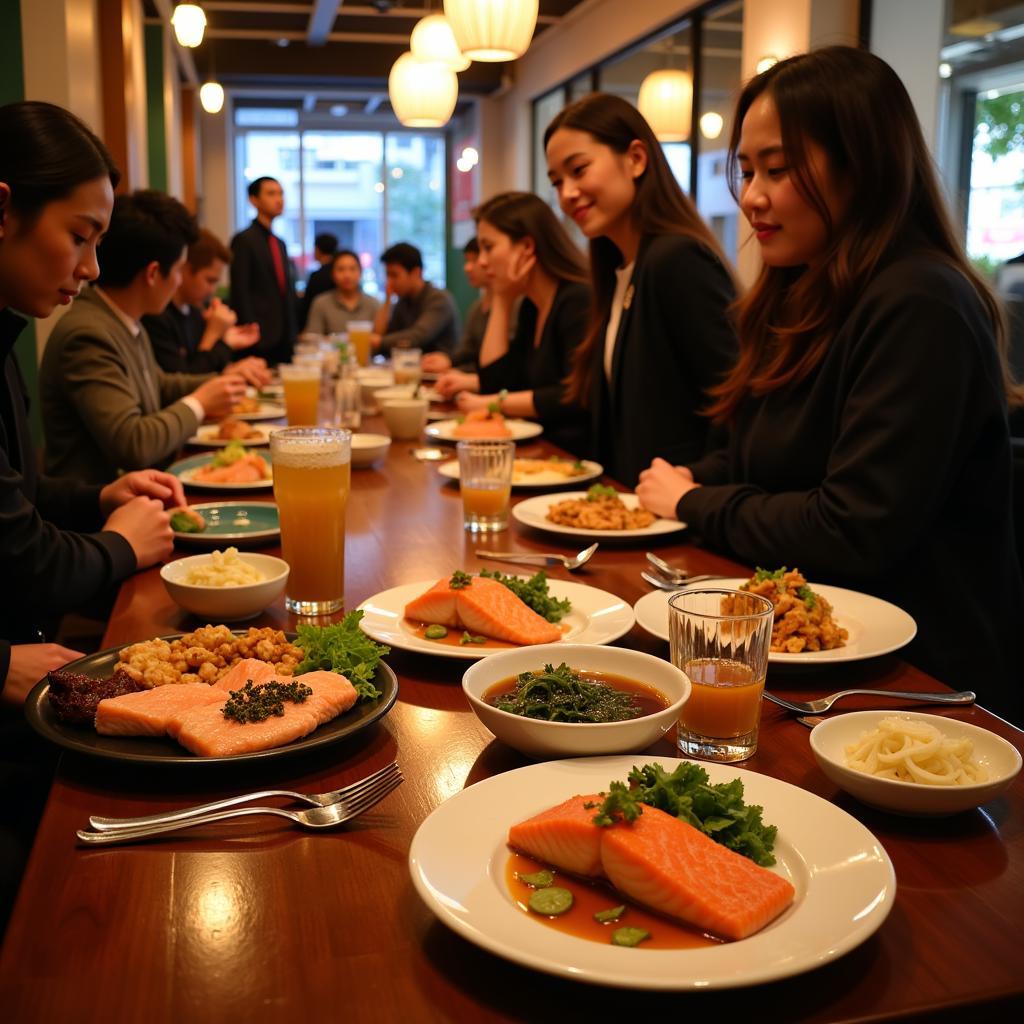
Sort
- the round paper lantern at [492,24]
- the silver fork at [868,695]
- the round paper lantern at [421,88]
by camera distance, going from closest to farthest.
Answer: the silver fork at [868,695] < the round paper lantern at [492,24] < the round paper lantern at [421,88]

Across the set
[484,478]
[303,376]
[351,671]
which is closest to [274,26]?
[303,376]

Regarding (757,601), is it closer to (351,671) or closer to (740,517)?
(351,671)

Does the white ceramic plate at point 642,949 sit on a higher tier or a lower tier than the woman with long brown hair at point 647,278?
lower

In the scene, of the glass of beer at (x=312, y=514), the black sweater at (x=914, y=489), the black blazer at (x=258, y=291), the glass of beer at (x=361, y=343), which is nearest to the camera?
the glass of beer at (x=312, y=514)

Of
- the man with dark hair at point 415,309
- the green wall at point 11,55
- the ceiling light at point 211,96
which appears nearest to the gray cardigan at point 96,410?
the green wall at point 11,55

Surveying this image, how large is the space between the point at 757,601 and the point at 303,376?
251 cm

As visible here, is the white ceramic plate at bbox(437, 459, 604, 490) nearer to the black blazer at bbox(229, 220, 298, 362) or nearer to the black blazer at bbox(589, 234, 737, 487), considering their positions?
the black blazer at bbox(589, 234, 737, 487)

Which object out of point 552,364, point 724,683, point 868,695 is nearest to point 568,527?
point 868,695

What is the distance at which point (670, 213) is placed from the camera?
3.19 meters

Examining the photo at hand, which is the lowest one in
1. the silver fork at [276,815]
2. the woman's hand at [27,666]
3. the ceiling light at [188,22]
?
the woman's hand at [27,666]

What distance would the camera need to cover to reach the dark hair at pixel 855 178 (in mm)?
1878

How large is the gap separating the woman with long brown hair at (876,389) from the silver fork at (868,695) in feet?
1.66

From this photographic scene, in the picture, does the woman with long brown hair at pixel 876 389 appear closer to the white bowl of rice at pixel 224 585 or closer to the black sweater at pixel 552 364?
the white bowl of rice at pixel 224 585

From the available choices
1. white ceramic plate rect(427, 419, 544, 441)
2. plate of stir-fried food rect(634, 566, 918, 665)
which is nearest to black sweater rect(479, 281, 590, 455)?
white ceramic plate rect(427, 419, 544, 441)
